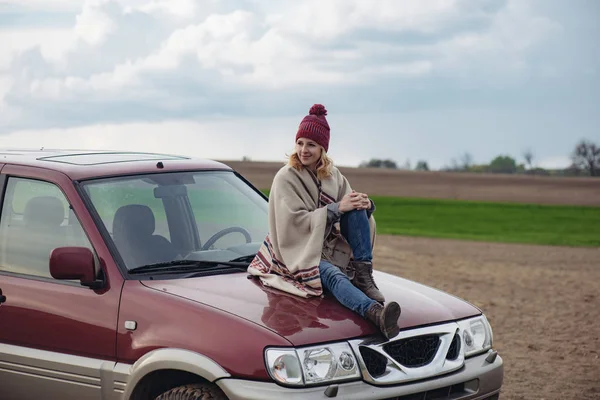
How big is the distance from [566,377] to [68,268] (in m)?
5.51

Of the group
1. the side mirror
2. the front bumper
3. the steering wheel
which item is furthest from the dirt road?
the side mirror

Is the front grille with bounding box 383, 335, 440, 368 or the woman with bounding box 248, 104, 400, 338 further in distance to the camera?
the woman with bounding box 248, 104, 400, 338

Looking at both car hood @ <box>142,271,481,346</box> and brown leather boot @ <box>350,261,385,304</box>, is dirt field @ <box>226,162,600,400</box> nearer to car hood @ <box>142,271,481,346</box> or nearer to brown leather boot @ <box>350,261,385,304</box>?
car hood @ <box>142,271,481,346</box>

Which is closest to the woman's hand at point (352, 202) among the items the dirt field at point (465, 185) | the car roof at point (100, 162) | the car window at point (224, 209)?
the car window at point (224, 209)

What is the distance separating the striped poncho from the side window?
1.13 m

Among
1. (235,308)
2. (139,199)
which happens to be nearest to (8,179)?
(139,199)

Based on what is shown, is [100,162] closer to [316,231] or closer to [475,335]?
[316,231]

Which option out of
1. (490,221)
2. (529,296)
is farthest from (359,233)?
(490,221)

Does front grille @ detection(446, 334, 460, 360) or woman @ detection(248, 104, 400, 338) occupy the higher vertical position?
woman @ detection(248, 104, 400, 338)

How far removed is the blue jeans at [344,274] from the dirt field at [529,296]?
3110mm

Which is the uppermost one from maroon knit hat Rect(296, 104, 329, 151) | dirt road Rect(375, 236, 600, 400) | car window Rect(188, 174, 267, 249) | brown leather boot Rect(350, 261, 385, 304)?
maroon knit hat Rect(296, 104, 329, 151)

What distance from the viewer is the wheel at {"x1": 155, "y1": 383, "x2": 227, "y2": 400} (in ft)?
15.7

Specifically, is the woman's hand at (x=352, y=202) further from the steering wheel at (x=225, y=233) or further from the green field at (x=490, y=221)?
the green field at (x=490, y=221)

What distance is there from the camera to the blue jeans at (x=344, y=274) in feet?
17.0
